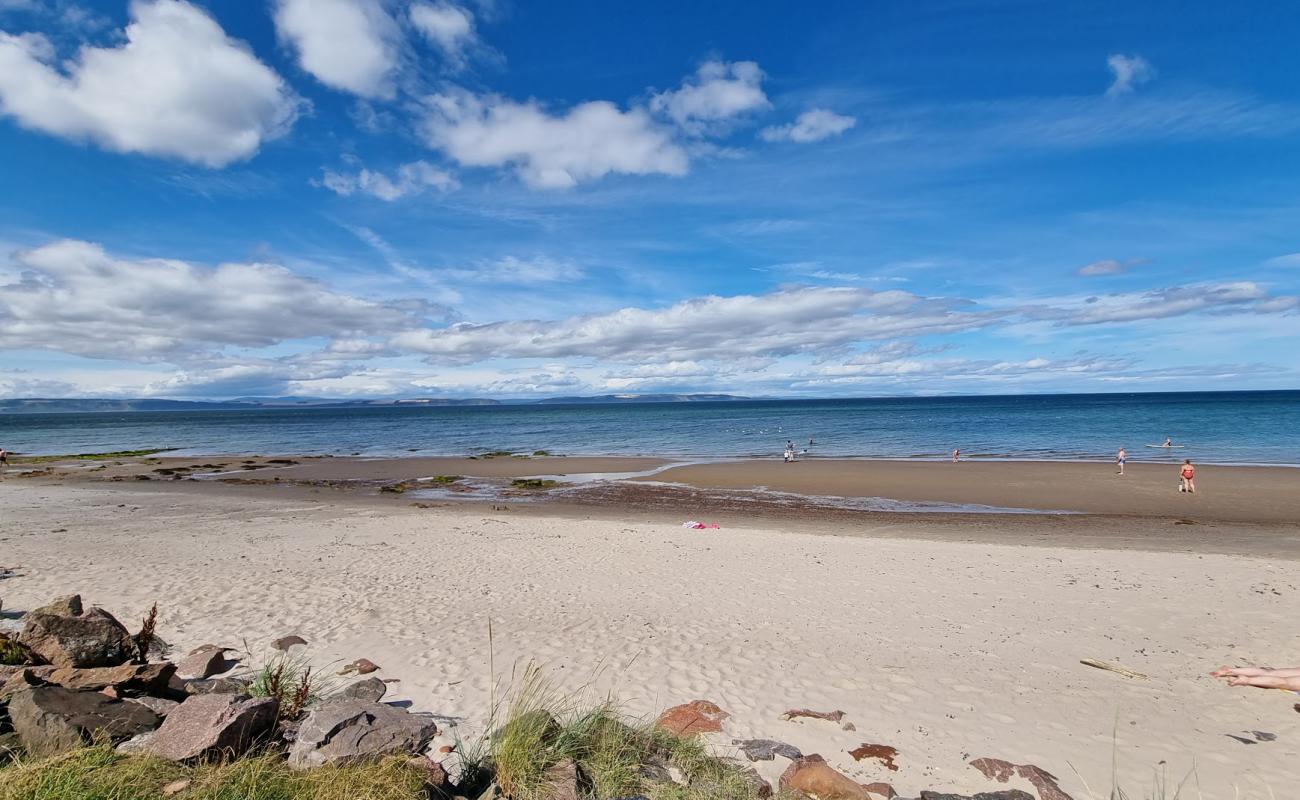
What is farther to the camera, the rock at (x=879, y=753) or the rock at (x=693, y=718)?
the rock at (x=693, y=718)

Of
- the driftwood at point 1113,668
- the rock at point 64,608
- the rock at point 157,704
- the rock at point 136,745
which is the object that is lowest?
the driftwood at point 1113,668

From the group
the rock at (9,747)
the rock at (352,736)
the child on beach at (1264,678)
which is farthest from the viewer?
the child on beach at (1264,678)

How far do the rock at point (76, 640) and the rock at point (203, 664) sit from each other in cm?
83

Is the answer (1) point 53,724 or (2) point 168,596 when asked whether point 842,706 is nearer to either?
(1) point 53,724

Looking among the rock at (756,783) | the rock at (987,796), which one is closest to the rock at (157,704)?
the rock at (756,783)

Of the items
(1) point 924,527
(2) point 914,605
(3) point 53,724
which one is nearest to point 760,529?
(1) point 924,527

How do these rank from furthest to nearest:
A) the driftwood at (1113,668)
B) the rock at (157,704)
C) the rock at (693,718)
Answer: the driftwood at (1113,668), the rock at (693,718), the rock at (157,704)

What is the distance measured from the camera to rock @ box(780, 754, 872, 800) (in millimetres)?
5105

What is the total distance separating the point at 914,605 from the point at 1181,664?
3.43 metres

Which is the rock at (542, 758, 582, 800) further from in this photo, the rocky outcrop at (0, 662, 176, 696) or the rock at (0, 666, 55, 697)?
the rock at (0, 666, 55, 697)

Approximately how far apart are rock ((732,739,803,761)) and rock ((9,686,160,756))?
4881mm

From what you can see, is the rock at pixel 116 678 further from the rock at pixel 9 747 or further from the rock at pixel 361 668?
the rock at pixel 361 668

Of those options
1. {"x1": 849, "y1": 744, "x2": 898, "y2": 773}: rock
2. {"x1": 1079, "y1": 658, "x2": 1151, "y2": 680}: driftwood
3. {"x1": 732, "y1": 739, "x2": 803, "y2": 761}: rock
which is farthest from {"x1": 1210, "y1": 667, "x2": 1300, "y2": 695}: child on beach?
{"x1": 732, "y1": 739, "x2": 803, "y2": 761}: rock

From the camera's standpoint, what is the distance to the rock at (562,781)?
4445mm
